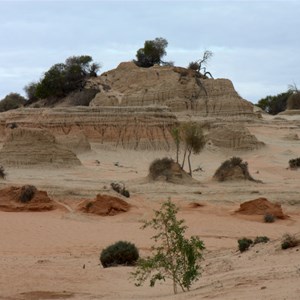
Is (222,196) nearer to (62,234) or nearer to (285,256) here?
(62,234)

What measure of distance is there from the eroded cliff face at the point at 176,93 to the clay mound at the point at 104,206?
30.7 m

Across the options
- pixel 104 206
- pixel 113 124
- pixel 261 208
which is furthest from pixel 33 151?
pixel 261 208

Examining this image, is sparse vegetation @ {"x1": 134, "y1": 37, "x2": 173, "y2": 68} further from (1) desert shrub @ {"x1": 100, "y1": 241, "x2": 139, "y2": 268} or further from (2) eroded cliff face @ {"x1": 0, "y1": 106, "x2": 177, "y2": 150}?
(1) desert shrub @ {"x1": 100, "y1": 241, "x2": 139, "y2": 268}

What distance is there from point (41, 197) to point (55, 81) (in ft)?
130

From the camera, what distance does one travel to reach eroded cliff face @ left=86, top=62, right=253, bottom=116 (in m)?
54.2

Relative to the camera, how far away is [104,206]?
23.0m

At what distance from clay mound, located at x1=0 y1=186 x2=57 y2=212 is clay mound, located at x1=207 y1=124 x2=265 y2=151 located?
23.5m

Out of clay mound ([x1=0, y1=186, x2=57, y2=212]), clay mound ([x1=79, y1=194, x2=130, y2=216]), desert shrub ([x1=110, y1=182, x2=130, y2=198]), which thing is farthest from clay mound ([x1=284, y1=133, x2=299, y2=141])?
clay mound ([x1=0, y1=186, x2=57, y2=212])

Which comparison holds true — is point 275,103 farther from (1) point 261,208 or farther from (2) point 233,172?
(1) point 261,208

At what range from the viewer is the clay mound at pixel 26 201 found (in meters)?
23.4

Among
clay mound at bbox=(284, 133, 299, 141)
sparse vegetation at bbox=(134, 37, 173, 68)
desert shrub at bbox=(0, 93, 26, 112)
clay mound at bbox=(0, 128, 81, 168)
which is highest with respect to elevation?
sparse vegetation at bbox=(134, 37, 173, 68)

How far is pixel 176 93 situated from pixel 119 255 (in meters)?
40.9

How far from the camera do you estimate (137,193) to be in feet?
85.9

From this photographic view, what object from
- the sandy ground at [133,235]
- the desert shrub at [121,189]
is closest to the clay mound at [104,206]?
the sandy ground at [133,235]
